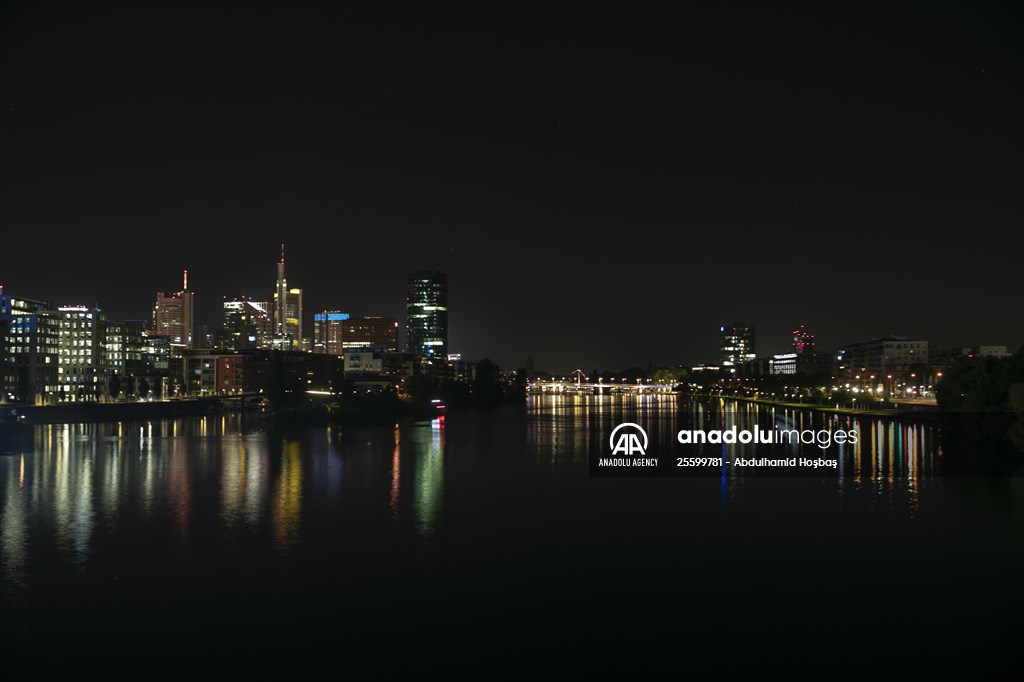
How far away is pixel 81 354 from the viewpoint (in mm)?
67625

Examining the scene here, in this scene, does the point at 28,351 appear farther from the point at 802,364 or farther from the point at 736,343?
the point at 736,343

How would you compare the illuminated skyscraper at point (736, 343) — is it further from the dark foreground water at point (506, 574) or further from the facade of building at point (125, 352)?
the dark foreground water at point (506, 574)

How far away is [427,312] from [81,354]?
3138 inches

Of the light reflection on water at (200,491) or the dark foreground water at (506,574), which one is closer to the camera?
the dark foreground water at (506,574)

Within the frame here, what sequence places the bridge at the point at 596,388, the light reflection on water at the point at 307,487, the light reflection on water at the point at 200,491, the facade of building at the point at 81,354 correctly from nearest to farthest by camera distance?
the light reflection on water at the point at 307,487, the light reflection on water at the point at 200,491, the facade of building at the point at 81,354, the bridge at the point at 596,388

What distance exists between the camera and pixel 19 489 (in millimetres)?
19359

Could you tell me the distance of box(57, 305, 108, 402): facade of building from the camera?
6462 centimetres

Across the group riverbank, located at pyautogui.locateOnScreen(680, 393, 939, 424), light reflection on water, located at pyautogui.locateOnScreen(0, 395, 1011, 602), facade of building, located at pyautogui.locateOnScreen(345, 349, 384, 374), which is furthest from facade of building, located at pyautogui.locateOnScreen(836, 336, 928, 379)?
light reflection on water, located at pyautogui.locateOnScreen(0, 395, 1011, 602)

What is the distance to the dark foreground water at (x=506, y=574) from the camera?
9031mm

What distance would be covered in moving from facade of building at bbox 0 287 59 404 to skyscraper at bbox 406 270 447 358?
79958mm

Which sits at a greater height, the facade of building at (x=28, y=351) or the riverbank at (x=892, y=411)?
the facade of building at (x=28, y=351)

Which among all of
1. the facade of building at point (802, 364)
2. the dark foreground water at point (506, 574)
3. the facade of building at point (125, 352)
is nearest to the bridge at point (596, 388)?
the facade of building at point (802, 364)

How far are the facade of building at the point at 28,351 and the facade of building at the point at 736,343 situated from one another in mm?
127658

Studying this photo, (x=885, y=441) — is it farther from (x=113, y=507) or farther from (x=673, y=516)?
(x=113, y=507)
